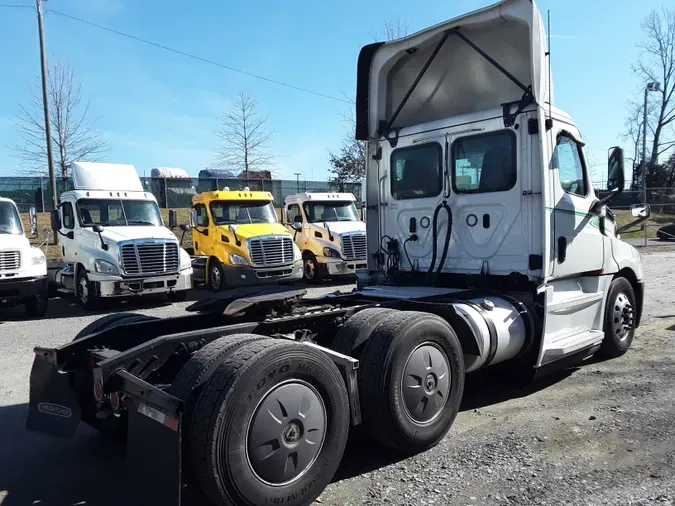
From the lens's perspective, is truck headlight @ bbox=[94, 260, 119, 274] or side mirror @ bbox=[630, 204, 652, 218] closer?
side mirror @ bbox=[630, 204, 652, 218]

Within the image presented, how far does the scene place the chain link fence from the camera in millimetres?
25959

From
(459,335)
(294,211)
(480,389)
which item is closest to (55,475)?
(459,335)

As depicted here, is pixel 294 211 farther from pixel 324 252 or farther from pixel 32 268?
pixel 32 268

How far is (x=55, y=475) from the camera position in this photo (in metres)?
3.83

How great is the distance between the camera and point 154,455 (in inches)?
114

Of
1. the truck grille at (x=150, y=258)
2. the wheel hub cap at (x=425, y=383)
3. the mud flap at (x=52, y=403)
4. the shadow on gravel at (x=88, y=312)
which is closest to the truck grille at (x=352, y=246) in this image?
the shadow on gravel at (x=88, y=312)

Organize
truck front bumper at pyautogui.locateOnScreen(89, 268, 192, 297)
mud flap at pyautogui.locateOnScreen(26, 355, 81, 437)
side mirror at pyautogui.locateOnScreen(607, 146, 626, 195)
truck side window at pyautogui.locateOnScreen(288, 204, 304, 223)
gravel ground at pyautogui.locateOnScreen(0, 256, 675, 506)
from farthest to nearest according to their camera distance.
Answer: truck side window at pyautogui.locateOnScreen(288, 204, 304, 223)
truck front bumper at pyautogui.locateOnScreen(89, 268, 192, 297)
side mirror at pyautogui.locateOnScreen(607, 146, 626, 195)
mud flap at pyautogui.locateOnScreen(26, 355, 81, 437)
gravel ground at pyautogui.locateOnScreen(0, 256, 675, 506)

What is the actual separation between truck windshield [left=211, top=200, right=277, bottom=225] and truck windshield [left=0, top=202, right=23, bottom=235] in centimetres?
455

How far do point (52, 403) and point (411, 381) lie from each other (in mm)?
2505

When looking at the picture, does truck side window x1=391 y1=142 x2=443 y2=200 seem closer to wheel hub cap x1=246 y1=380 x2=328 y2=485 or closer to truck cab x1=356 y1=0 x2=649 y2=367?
truck cab x1=356 y1=0 x2=649 y2=367

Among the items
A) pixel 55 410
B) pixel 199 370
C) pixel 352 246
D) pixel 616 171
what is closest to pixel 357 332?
pixel 199 370

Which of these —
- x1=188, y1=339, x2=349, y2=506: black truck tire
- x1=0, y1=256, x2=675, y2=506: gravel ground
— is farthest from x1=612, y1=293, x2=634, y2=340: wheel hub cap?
x1=188, y1=339, x2=349, y2=506: black truck tire

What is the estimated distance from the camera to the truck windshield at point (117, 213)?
1205cm

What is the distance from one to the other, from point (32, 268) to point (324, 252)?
23.7ft
